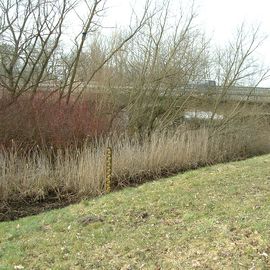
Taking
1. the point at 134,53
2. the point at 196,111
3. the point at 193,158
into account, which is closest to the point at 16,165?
the point at 193,158

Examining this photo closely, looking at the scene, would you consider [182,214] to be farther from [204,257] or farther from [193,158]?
[193,158]

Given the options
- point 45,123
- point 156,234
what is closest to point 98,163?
point 45,123

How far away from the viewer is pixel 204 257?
393 cm

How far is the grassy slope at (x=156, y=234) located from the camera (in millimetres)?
4004

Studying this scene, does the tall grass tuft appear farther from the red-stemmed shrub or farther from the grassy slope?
the grassy slope

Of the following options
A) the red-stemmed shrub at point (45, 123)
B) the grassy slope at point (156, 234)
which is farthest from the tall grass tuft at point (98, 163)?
the grassy slope at point (156, 234)

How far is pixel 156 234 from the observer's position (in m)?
4.89

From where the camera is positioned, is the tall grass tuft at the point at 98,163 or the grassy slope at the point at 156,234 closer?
the grassy slope at the point at 156,234

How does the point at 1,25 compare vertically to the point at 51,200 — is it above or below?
above

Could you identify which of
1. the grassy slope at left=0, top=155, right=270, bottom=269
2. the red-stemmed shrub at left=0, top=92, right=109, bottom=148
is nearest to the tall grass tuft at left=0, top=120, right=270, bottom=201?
the red-stemmed shrub at left=0, top=92, right=109, bottom=148

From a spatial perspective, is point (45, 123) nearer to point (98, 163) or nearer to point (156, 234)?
point (98, 163)

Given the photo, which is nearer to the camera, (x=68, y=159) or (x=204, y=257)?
(x=204, y=257)

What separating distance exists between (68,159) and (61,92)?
421 centimetres

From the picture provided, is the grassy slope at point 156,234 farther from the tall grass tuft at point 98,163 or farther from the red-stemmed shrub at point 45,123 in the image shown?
the red-stemmed shrub at point 45,123
